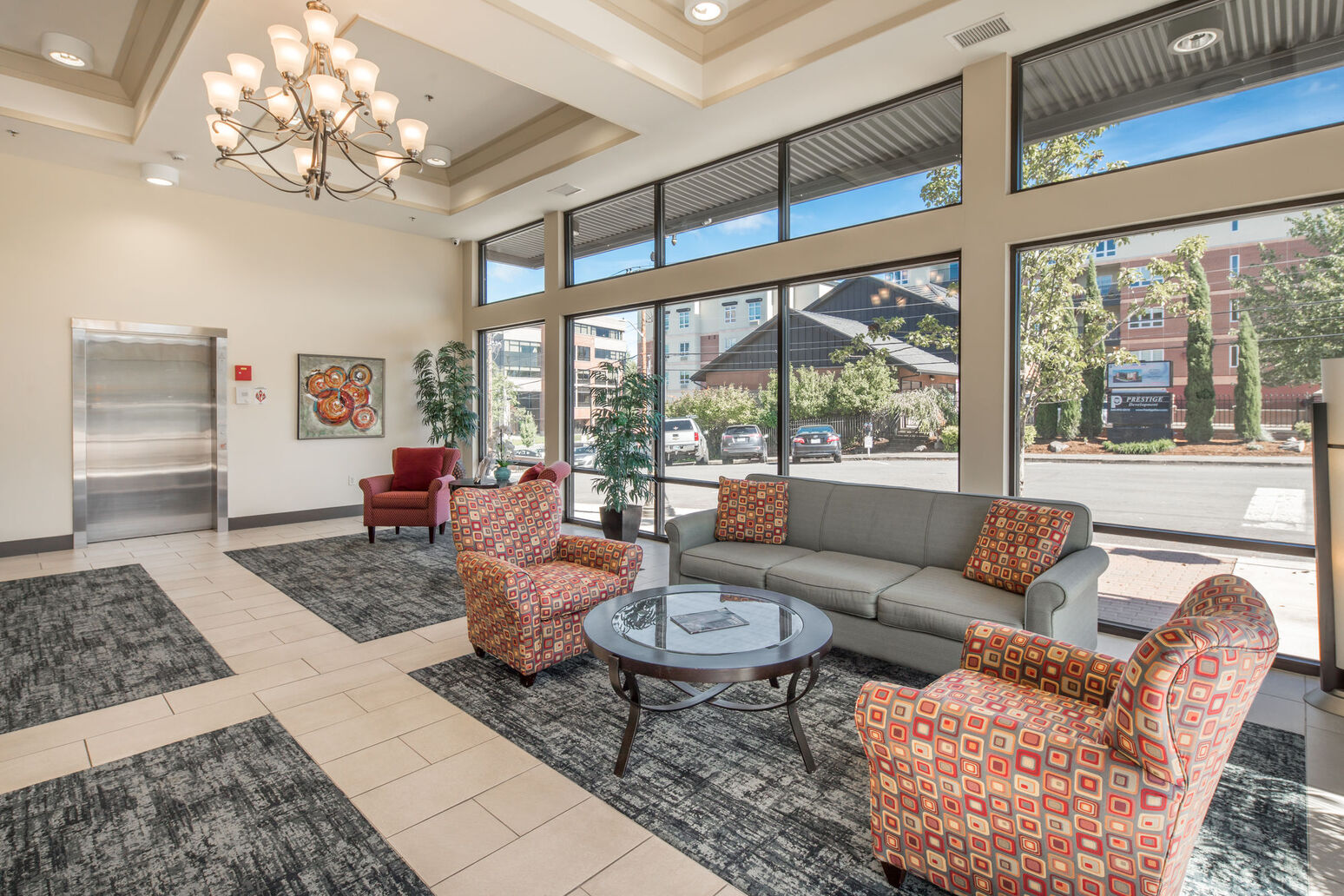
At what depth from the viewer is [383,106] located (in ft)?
12.3

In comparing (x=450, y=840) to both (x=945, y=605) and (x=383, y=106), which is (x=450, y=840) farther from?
(x=383, y=106)

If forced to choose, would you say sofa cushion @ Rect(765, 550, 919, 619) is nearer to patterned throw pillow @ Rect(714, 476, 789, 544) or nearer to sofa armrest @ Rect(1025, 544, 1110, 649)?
patterned throw pillow @ Rect(714, 476, 789, 544)

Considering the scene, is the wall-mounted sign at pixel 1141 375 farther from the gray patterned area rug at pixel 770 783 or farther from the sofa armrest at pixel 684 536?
the sofa armrest at pixel 684 536

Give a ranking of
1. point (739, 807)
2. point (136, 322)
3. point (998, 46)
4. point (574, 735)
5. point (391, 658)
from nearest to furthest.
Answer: point (739, 807), point (574, 735), point (391, 658), point (998, 46), point (136, 322)

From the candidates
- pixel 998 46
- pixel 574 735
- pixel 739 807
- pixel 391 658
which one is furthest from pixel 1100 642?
pixel 391 658

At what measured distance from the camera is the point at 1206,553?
371cm

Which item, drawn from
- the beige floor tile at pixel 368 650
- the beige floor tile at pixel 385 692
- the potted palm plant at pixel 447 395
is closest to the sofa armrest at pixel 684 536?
the beige floor tile at pixel 368 650

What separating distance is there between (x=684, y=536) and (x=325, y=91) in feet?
10.4

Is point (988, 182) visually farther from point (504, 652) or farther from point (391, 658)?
point (391, 658)

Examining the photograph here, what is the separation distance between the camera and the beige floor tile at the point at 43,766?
2.49 m

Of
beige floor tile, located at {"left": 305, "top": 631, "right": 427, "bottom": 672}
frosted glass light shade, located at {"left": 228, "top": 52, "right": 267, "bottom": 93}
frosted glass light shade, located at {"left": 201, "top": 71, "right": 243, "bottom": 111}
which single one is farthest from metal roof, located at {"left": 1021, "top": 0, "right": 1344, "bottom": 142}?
beige floor tile, located at {"left": 305, "top": 631, "right": 427, "bottom": 672}

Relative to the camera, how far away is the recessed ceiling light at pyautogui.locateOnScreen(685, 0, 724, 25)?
4.03 meters

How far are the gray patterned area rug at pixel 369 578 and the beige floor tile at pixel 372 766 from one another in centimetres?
144

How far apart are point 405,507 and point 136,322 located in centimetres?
319
